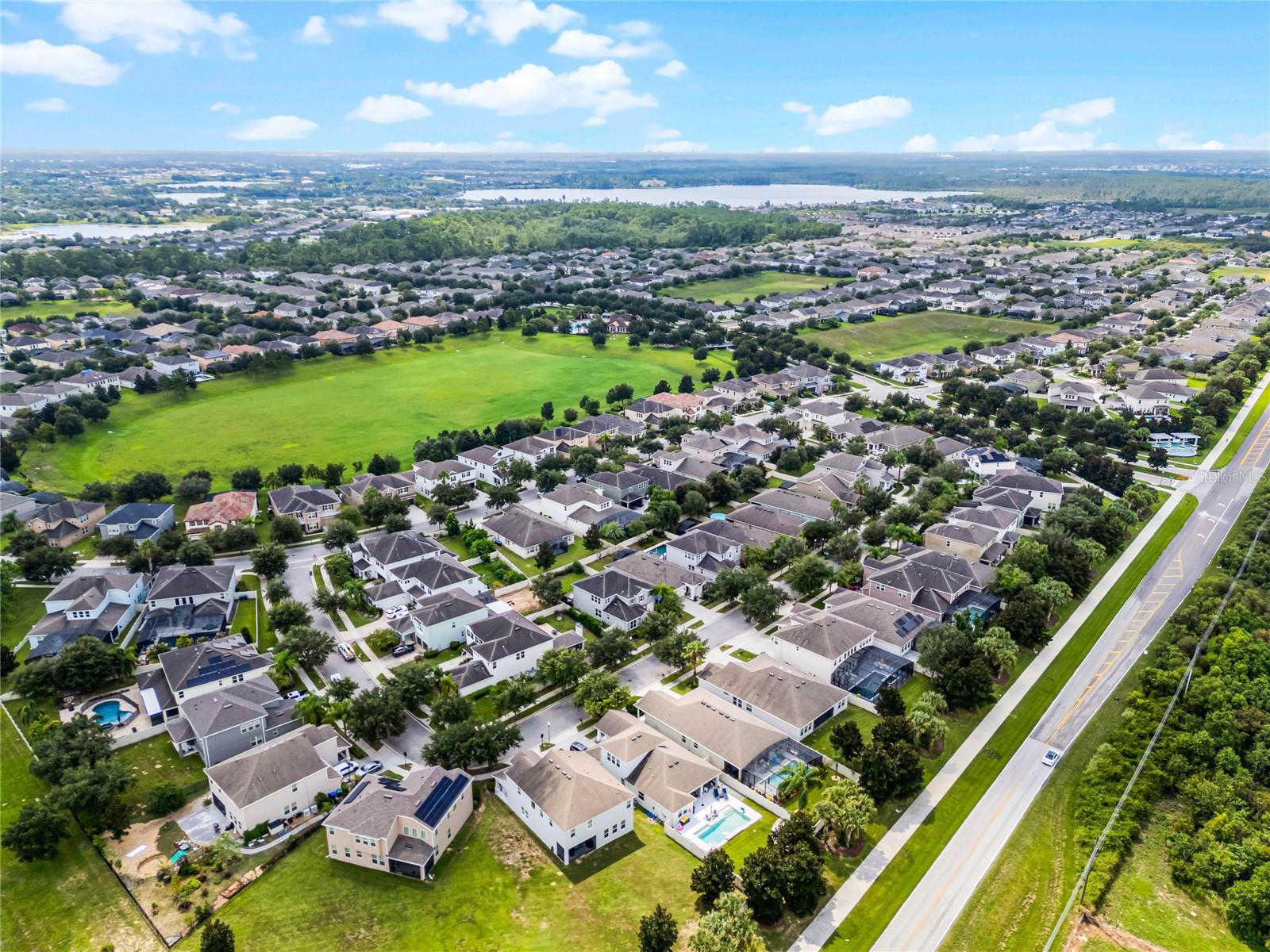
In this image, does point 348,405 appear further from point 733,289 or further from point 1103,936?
point 733,289

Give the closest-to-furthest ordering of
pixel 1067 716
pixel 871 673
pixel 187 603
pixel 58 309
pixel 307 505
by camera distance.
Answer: pixel 1067 716, pixel 871 673, pixel 187 603, pixel 307 505, pixel 58 309

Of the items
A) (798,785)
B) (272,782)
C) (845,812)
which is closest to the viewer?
(845,812)

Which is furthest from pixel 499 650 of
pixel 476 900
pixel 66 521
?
pixel 66 521

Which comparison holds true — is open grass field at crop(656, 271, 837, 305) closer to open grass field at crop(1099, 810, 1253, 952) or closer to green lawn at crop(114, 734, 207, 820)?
green lawn at crop(114, 734, 207, 820)

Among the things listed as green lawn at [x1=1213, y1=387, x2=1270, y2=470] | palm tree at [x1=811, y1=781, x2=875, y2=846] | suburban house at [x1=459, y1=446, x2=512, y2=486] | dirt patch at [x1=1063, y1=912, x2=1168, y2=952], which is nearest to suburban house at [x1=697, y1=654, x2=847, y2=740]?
palm tree at [x1=811, y1=781, x2=875, y2=846]

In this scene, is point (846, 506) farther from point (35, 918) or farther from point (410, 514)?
point (35, 918)
